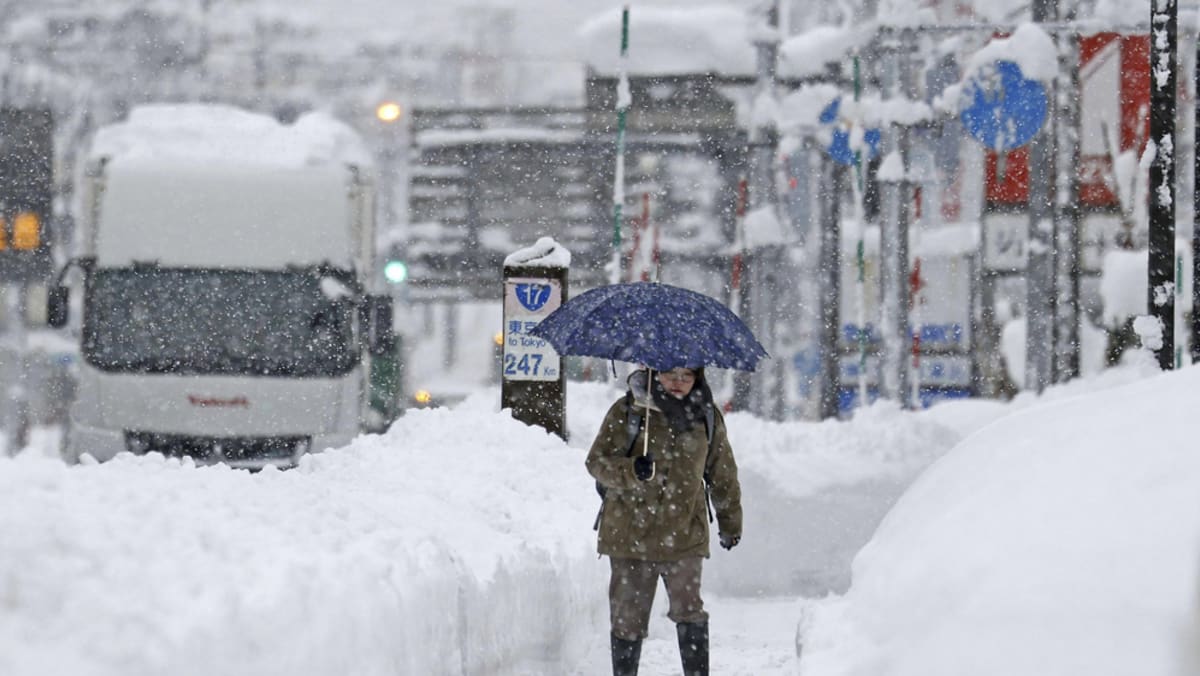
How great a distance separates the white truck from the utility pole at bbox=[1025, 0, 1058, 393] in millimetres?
9187

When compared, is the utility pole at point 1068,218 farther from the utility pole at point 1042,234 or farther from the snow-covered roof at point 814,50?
the snow-covered roof at point 814,50

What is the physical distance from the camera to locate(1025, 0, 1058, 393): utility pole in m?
22.0

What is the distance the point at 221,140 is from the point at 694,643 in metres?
10.9

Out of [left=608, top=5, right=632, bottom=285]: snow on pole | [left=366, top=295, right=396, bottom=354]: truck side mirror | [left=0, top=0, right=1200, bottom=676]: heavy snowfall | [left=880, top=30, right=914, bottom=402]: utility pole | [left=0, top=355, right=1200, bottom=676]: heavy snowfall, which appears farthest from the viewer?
[left=880, top=30, right=914, bottom=402]: utility pole

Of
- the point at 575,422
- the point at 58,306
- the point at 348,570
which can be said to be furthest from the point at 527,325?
the point at 348,570

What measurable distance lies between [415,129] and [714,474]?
97.8 feet

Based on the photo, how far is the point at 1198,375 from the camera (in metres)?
5.65

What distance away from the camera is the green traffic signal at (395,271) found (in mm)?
20078

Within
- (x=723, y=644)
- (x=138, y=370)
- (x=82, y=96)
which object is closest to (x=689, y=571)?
(x=723, y=644)

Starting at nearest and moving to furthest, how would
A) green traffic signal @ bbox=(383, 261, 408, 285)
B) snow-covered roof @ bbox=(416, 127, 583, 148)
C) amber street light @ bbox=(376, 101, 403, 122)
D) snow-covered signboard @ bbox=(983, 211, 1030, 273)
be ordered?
green traffic signal @ bbox=(383, 261, 408, 285) → amber street light @ bbox=(376, 101, 403, 122) → snow-covered signboard @ bbox=(983, 211, 1030, 273) → snow-covered roof @ bbox=(416, 127, 583, 148)

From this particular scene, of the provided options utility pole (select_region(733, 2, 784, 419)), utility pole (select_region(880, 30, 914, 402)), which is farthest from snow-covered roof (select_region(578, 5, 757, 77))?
utility pole (select_region(880, 30, 914, 402))

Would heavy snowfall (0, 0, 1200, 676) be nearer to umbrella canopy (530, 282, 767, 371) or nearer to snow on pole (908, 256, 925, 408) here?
snow on pole (908, 256, 925, 408)

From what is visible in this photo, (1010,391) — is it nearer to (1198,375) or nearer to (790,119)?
(790,119)

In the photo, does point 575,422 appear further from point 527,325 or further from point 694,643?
point 694,643
